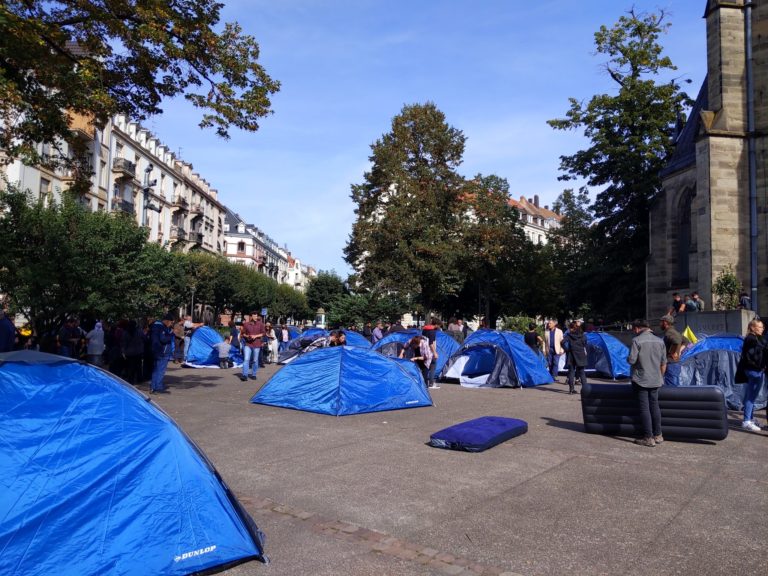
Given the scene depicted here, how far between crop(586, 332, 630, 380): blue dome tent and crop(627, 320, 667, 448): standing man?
10.6 metres

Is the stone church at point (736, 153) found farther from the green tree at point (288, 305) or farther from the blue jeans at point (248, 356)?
the green tree at point (288, 305)

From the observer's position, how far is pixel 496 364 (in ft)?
55.0

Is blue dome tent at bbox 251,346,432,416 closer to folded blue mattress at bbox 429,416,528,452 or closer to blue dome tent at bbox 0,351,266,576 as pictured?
folded blue mattress at bbox 429,416,528,452

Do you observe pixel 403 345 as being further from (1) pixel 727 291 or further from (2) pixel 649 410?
(1) pixel 727 291

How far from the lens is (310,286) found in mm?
78938

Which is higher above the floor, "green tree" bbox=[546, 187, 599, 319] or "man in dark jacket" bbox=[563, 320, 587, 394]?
"green tree" bbox=[546, 187, 599, 319]

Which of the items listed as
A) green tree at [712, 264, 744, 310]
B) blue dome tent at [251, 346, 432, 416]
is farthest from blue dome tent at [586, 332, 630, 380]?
blue dome tent at [251, 346, 432, 416]

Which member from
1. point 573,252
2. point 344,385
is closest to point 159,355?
point 344,385

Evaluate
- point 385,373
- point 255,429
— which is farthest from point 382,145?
point 255,429

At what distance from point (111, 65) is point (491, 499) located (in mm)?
11126

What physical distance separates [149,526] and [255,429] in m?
5.55

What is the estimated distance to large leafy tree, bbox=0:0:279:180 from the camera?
10.3 m

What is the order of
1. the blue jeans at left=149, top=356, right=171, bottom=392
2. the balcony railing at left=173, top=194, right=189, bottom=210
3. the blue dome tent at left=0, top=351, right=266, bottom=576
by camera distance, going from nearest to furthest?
the blue dome tent at left=0, top=351, right=266, bottom=576 < the blue jeans at left=149, top=356, right=171, bottom=392 < the balcony railing at left=173, top=194, right=189, bottom=210

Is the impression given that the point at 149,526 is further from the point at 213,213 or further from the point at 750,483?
the point at 213,213
